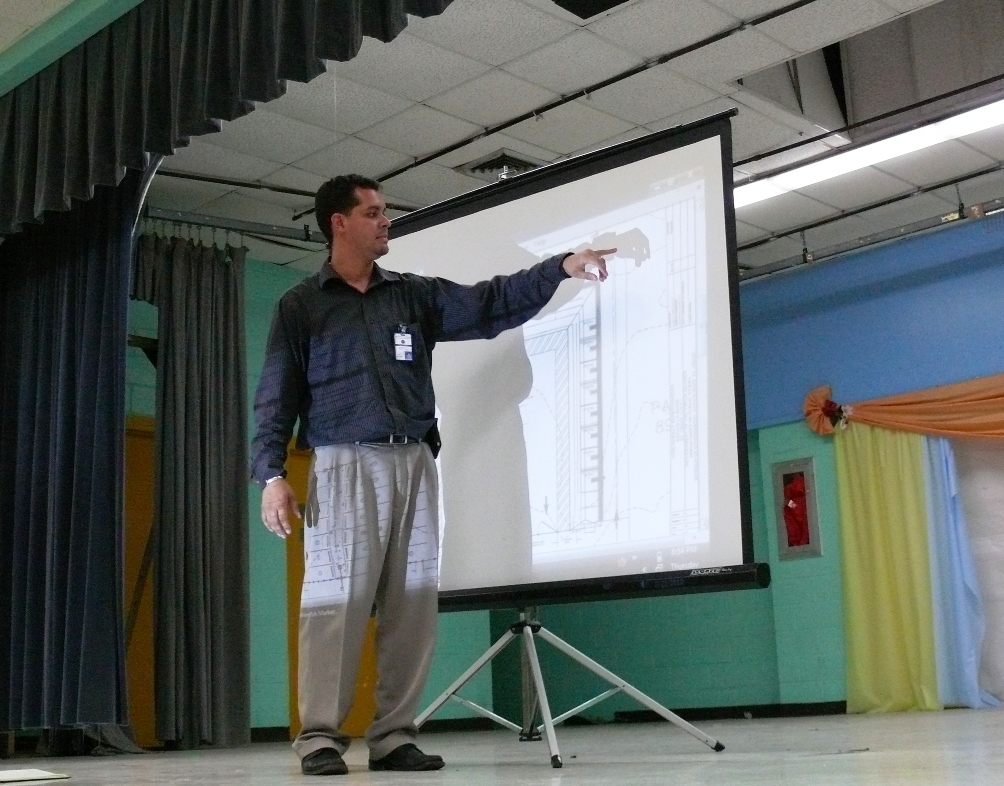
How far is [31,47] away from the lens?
4.62 metres

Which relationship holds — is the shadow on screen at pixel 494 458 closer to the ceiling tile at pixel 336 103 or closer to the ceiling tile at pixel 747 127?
the ceiling tile at pixel 336 103

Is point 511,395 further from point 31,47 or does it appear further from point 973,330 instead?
point 973,330

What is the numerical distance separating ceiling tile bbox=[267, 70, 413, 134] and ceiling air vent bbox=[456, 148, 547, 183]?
2.35 ft

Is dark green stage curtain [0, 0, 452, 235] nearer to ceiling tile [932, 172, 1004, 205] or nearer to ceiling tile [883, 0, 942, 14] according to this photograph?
ceiling tile [883, 0, 942, 14]

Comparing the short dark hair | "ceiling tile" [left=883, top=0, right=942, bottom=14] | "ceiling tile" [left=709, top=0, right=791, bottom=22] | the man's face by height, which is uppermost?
"ceiling tile" [left=883, top=0, right=942, bottom=14]

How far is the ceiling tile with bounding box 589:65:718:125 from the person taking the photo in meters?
5.36

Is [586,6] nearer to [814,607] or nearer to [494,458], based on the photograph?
[494,458]

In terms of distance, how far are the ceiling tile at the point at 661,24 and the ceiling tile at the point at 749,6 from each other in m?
0.03

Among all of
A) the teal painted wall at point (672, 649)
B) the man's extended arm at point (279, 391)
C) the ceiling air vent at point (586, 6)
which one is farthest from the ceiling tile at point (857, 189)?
the man's extended arm at point (279, 391)

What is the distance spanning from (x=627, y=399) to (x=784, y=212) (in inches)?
173

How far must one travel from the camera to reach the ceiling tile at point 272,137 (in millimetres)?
5531

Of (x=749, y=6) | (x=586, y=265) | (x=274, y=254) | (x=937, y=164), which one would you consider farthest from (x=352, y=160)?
(x=586, y=265)

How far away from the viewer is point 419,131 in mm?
5754

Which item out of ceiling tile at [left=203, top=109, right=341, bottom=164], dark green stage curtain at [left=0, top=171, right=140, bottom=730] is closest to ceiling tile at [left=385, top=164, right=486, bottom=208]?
ceiling tile at [left=203, top=109, right=341, bottom=164]
